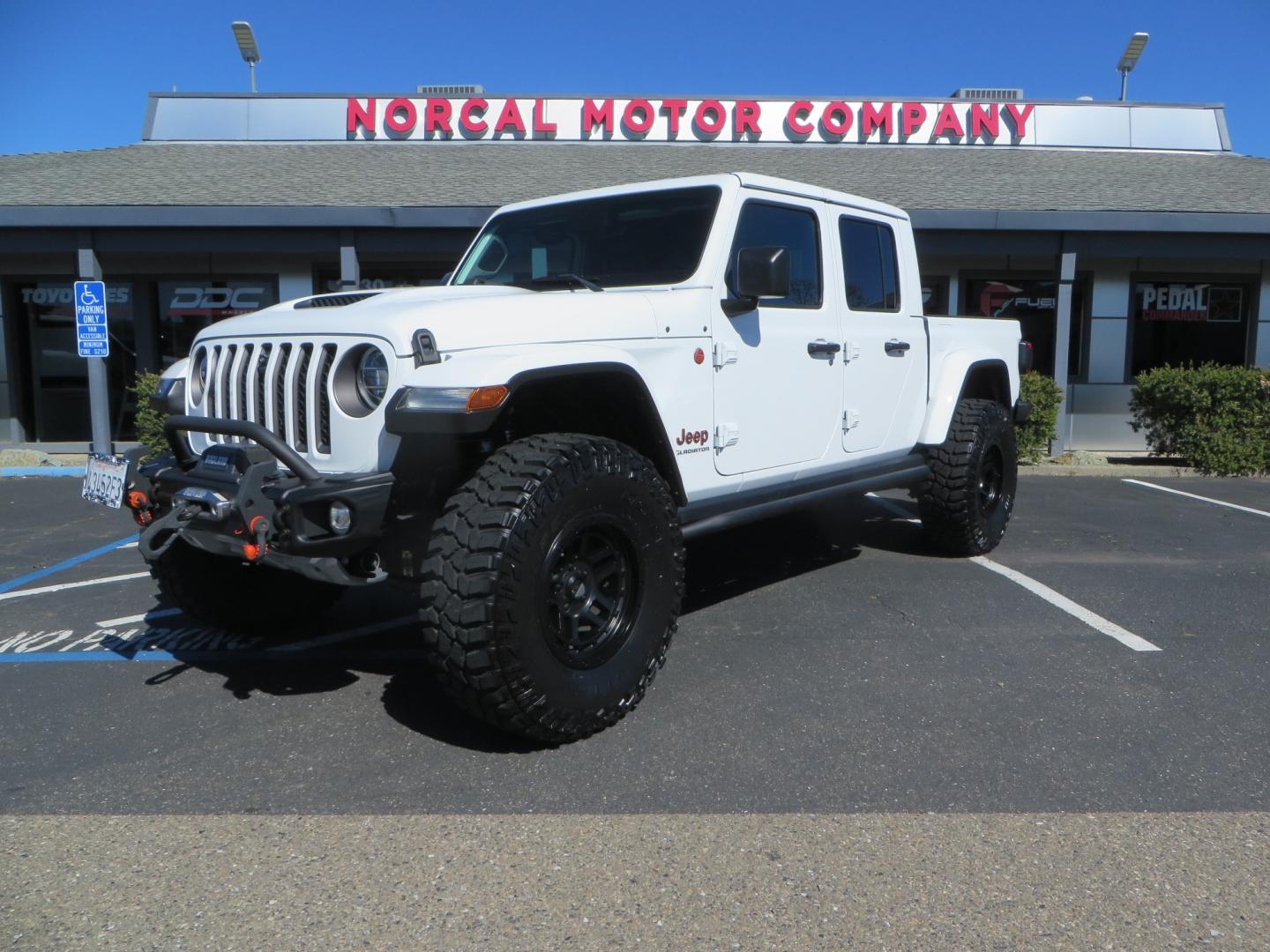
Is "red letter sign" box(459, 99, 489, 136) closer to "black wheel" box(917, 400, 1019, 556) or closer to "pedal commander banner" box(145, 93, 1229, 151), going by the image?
"pedal commander banner" box(145, 93, 1229, 151)

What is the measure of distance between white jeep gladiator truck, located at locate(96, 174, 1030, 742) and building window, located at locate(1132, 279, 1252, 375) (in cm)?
1102

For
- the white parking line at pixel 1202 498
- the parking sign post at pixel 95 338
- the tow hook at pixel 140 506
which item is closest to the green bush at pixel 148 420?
the parking sign post at pixel 95 338

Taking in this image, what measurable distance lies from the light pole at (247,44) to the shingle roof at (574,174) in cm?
526

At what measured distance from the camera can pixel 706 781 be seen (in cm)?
312

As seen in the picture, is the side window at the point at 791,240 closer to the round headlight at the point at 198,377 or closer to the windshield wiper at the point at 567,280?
the windshield wiper at the point at 567,280

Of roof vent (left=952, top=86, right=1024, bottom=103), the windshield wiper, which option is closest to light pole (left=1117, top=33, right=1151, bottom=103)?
roof vent (left=952, top=86, right=1024, bottom=103)

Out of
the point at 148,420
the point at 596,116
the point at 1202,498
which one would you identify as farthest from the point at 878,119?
the point at 148,420

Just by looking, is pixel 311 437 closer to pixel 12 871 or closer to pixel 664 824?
pixel 12 871

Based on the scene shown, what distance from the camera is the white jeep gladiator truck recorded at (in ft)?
10.1

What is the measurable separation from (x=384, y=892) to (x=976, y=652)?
289cm

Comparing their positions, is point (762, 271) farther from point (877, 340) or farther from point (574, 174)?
point (574, 174)

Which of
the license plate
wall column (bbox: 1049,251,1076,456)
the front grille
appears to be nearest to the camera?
the front grille

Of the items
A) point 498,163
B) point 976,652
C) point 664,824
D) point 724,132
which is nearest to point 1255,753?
point 976,652

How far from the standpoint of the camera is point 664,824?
285 cm
